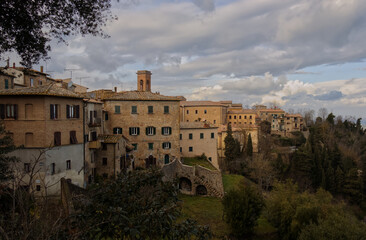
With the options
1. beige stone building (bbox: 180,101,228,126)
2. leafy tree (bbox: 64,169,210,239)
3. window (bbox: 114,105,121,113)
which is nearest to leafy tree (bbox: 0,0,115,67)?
leafy tree (bbox: 64,169,210,239)

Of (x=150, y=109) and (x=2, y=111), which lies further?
(x=150, y=109)

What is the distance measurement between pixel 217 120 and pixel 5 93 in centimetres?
6068

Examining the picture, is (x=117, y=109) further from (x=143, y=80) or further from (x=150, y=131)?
(x=143, y=80)

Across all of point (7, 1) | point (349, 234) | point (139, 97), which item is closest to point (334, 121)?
point (139, 97)

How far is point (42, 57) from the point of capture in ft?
26.5

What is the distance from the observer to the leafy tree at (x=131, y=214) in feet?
15.6

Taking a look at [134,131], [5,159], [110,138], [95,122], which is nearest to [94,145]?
[110,138]

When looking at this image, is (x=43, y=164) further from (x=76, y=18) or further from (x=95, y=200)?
(x=95, y=200)

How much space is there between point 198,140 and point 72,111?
19341mm

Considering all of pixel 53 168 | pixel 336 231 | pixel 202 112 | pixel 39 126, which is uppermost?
pixel 202 112

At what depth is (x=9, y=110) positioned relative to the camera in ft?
57.3

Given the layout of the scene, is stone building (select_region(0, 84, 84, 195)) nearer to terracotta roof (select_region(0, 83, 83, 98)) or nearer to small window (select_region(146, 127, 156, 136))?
terracotta roof (select_region(0, 83, 83, 98))

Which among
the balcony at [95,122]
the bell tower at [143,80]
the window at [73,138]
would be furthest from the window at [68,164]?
the bell tower at [143,80]

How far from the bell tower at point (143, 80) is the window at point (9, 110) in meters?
20.7
